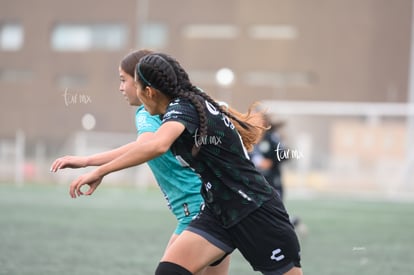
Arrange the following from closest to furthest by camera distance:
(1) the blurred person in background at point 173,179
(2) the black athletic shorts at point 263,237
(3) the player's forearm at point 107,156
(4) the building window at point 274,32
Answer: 1. (3) the player's forearm at point 107,156
2. (2) the black athletic shorts at point 263,237
3. (1) the blurred person in background at point 173,179
4. (4) the building window at point 274,32

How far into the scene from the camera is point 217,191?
423 cm

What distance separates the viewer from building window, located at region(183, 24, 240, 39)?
36812 mm

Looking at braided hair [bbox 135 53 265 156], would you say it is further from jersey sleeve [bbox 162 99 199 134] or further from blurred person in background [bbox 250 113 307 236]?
blurred person in background [bbox 250 113 307 236]

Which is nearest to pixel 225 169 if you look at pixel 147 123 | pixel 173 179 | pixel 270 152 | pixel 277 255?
pixel 277 255

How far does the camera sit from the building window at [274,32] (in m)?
36.1

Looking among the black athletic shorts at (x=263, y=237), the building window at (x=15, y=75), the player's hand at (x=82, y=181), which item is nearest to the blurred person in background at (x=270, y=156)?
the black athletic shorts at (x=263, y=237)

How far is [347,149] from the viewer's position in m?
23.9

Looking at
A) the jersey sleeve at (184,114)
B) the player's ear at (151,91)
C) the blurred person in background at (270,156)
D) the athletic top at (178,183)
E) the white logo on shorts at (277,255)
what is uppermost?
the player's ear at (151,91)

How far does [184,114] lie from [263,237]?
29.8 inches

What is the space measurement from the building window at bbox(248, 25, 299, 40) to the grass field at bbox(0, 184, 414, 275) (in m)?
18.8

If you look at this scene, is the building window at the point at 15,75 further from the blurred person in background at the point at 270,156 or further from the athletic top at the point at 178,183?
the athletic top at the point at 178,183

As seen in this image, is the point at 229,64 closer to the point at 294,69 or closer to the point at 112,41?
the point at 294,69

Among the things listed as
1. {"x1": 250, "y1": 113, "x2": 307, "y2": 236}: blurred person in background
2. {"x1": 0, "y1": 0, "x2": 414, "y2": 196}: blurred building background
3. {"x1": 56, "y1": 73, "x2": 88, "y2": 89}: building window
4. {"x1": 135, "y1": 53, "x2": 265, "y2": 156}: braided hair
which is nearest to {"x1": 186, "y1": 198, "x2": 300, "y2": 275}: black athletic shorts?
{"x1": 135, "y1": 53, "x2": 265, "y2": 156}: braided hair

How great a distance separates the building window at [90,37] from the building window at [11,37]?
1.45 meters
